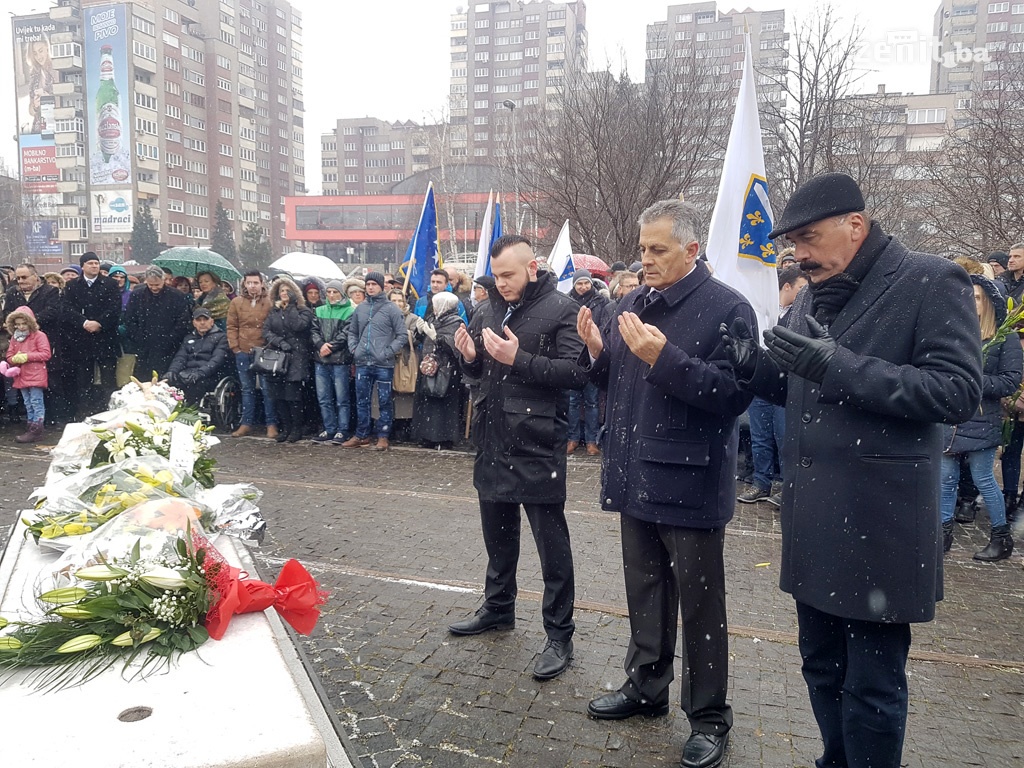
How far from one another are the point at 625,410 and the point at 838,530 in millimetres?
1146

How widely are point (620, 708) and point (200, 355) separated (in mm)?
9322

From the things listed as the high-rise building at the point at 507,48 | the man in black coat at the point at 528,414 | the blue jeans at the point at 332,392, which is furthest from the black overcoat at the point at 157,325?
the high-rise building at the point at 507,48

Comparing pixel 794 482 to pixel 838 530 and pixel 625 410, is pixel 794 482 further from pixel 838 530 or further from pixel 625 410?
pixel 625 410

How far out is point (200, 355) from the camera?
11258 millimetres

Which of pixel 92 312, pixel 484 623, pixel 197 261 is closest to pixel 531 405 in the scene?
pixel 484 623

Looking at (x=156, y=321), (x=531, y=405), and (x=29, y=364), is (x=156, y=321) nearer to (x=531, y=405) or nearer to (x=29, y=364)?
(x=29, y=364)

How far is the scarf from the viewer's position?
2.69 meters

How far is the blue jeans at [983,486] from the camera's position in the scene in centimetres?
640

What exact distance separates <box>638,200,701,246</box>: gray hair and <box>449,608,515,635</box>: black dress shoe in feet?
8.23

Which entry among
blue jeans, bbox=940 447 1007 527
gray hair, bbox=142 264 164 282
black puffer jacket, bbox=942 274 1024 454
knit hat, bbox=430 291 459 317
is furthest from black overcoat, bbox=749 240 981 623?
gray hair, bbox=142 264 164 282

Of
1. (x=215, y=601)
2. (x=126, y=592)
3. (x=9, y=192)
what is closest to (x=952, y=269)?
(x=215, y=601)

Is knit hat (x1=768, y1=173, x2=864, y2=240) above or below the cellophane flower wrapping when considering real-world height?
above

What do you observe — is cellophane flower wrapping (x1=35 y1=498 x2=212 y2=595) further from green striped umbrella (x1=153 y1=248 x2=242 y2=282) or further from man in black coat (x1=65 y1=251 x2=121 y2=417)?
green striped umbrella (x1=153 y1=248 x2=242 y2=282)

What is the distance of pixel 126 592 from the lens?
265 centimetres
